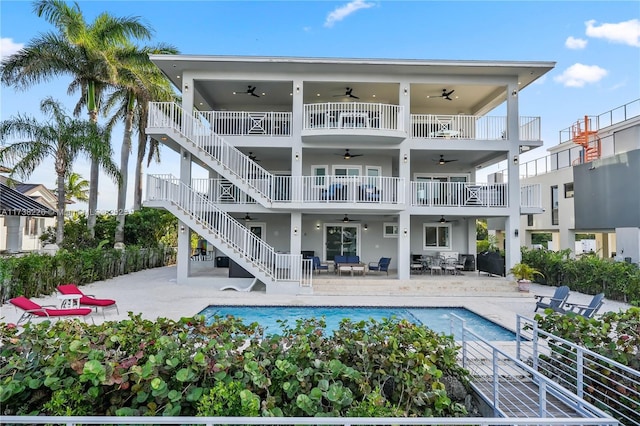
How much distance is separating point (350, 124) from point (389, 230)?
6.29 m

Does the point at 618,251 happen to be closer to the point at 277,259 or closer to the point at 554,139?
the point at 554,139

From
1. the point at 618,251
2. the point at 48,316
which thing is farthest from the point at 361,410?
the point at 618,251

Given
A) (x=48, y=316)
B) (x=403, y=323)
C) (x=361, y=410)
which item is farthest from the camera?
(x=48, y=316)

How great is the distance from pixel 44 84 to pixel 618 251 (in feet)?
100

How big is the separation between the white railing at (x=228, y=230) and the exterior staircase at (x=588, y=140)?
2062 centimetres

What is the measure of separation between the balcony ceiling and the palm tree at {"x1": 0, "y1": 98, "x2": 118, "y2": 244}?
15.6 ft

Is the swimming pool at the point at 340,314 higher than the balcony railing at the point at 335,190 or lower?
lower

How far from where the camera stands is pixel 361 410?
3383mm

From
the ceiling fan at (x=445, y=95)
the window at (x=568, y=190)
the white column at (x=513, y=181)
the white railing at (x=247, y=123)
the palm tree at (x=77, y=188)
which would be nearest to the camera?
the white column at (x=513, y=181)

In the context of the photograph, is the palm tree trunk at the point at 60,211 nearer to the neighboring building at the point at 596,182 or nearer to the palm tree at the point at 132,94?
the palm tree at the point at 132,94

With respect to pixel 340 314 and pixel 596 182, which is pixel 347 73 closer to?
pixel 340 314

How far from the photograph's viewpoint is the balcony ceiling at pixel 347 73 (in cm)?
1480

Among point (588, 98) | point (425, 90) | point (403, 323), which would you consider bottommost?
point (403, 323)

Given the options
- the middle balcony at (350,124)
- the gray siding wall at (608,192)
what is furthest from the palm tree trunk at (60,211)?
the gray siding wall at (608,192)
